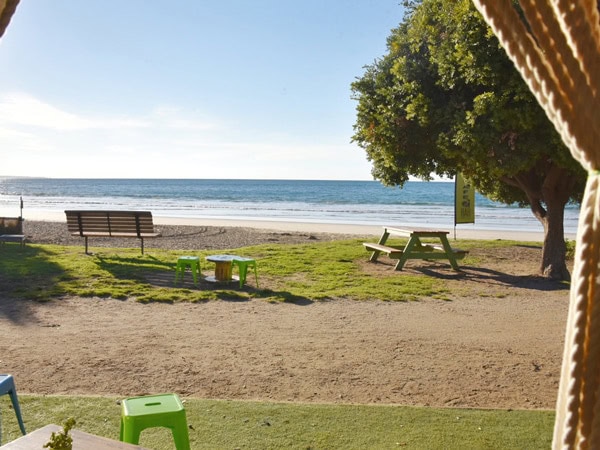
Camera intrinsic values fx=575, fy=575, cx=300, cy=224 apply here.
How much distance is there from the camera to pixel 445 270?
11.7m

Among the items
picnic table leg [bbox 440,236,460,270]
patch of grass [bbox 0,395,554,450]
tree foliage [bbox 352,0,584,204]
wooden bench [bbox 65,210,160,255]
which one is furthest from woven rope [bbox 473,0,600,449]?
wooden bench [bbox 65,210,160,255]

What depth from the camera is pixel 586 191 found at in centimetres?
88

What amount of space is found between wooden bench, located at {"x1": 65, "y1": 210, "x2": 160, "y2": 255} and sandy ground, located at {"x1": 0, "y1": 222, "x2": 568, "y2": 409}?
4327 millimetres

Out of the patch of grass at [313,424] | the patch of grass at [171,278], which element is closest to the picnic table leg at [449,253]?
the patch of grass at [171,278]

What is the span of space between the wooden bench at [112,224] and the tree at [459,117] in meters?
4.88

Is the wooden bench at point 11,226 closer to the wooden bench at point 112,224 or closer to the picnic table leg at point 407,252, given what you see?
the wooden bench at point 112,224

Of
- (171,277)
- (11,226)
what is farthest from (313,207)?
(171,277)

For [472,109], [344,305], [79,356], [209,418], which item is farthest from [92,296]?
[472,109]

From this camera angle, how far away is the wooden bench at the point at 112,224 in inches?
486

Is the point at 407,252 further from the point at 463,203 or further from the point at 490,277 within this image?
the point at 463,203

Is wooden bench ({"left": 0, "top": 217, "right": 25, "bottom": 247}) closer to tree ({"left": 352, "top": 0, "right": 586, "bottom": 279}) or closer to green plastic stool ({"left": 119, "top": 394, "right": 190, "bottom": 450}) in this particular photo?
tree ({"left": 352, "top": 0, "right": 586, "bottom": 279})

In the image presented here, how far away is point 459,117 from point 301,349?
5.06 meters

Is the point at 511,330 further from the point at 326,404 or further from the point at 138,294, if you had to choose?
the point at 138,294

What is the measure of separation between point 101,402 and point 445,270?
8626 mm
